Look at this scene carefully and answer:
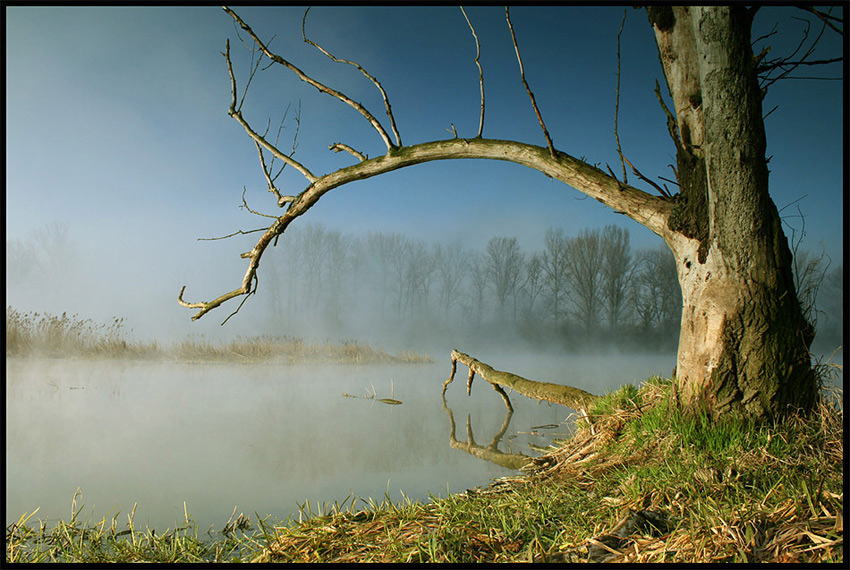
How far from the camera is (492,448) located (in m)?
4.10

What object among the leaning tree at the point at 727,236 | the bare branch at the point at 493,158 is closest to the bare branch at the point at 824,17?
the leaning tree at the point at 727,236

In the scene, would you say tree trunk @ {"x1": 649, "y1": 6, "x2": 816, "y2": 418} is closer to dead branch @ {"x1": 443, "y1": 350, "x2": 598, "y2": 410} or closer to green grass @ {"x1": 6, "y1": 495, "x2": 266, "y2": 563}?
dead branch @ {"x1": 443, "y1": 350, "x2": 598, "y2": 410}

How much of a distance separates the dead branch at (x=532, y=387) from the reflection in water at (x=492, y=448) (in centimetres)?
45

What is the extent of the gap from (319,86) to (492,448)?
3275 millimetres

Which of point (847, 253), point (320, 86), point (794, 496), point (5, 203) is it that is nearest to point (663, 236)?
point (847, 253)

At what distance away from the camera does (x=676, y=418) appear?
284 centimetres

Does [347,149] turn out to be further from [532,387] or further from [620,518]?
[620,518]

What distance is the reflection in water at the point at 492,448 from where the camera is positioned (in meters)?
3.70

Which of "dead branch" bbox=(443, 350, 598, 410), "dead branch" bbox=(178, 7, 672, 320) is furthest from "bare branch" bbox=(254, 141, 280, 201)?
"dead branch" bbox=(443, 350, 598, 410)

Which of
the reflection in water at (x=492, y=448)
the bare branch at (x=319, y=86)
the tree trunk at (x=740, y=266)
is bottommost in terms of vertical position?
the reflection in water at (x=492, y=448)

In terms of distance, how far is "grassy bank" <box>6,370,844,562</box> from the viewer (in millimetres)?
1686

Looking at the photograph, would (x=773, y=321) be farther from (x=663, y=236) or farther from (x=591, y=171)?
(x=591, y=171)

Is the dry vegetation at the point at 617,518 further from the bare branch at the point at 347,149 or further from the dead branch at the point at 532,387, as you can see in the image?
Answer: the bare branch at the point at 347,149

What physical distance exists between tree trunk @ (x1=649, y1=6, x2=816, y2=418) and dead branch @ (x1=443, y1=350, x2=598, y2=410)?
3.07 ft
